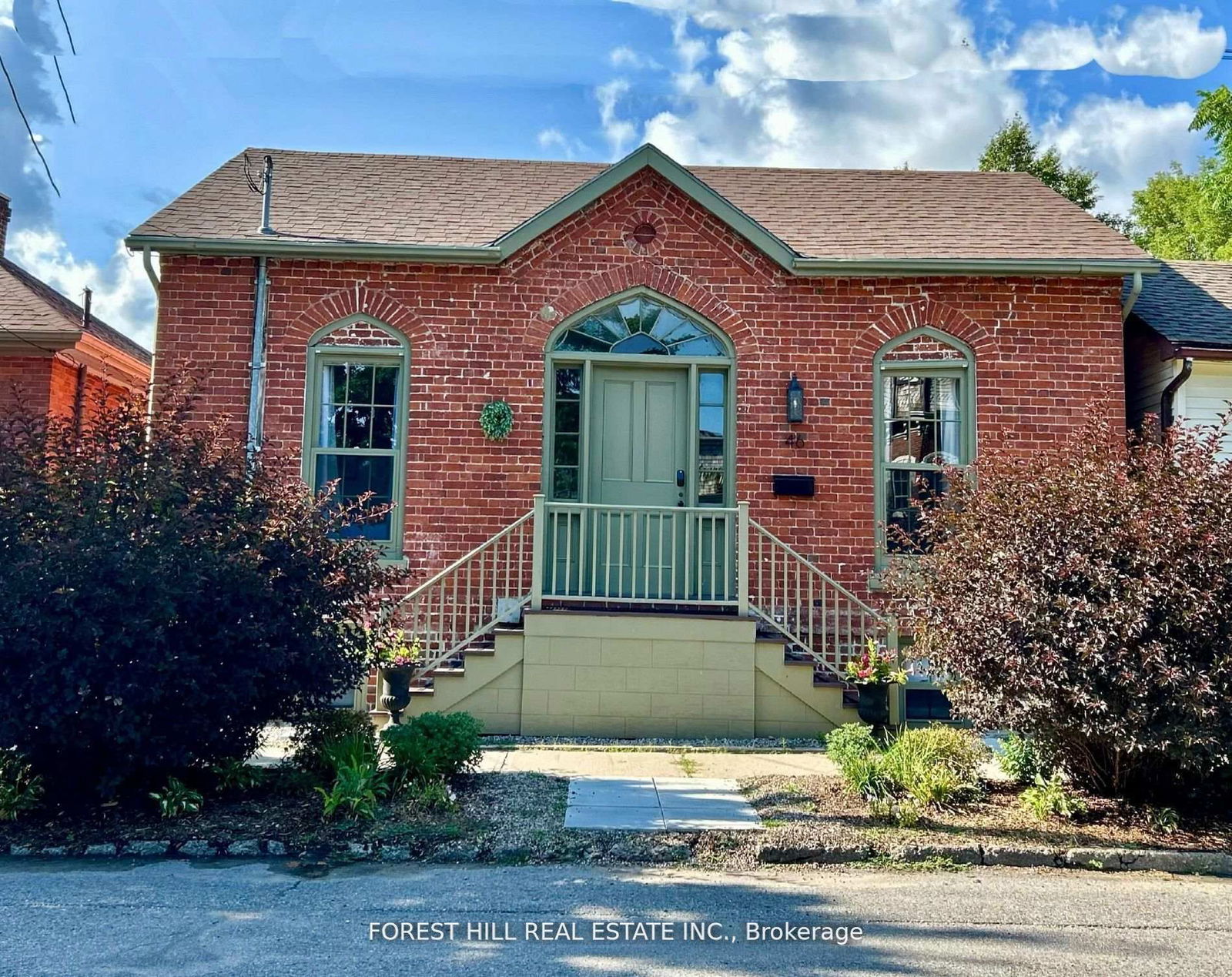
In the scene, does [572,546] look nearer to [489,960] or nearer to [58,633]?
[58,633]

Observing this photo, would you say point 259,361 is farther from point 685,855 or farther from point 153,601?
point 685,855

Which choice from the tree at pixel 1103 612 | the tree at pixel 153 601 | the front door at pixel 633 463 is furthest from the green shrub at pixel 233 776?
the tree at pixel 1103 612

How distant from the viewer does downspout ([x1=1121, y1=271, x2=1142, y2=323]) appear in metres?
9.59

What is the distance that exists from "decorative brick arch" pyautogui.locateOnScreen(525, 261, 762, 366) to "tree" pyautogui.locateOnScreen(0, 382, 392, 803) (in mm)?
4012

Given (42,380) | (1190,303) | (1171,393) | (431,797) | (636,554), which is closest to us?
(431,797)

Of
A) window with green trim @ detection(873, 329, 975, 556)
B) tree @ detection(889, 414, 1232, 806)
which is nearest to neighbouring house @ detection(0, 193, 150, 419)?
window with green trim @ detection(873, 329, 975, 556)

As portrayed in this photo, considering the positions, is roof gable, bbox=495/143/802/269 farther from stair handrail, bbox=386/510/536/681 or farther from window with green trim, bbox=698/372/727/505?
stair handrail, bbox=386/510/536/681

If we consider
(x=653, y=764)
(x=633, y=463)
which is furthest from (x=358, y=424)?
(x=653, y=764)

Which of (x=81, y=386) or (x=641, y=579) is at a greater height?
(x=81, y=386)

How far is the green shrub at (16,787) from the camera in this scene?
566cm

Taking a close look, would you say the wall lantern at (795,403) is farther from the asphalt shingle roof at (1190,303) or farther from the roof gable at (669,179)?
the asphalt shingle roof at (1190,303)

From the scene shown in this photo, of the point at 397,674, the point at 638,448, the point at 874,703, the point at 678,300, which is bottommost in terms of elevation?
the point at 874,703

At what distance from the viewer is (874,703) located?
8.01 m

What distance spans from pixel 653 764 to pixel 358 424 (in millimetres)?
4653
